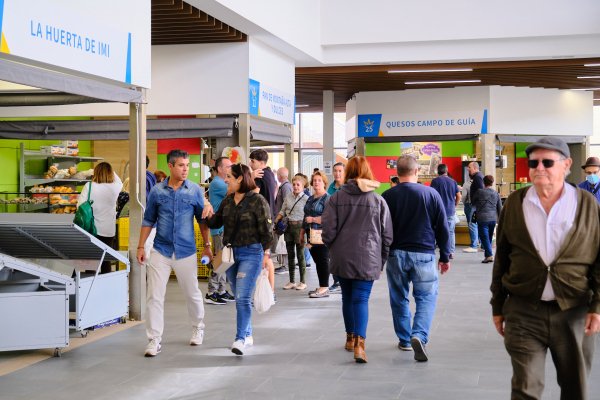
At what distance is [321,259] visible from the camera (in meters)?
9.22

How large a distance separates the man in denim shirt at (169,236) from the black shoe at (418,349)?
1.84m

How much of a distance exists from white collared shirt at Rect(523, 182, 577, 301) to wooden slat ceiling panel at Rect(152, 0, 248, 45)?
266 inches

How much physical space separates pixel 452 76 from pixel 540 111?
9.62ft

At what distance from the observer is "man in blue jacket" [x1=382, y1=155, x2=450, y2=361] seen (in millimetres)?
6043

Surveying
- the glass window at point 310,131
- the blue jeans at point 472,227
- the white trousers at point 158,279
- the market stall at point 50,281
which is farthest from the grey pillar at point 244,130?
the glass window at point 310,131

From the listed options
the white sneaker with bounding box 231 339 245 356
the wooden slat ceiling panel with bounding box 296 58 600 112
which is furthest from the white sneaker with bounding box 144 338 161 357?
the wooden slat ceiling panel with bounding box 296 58 600 112

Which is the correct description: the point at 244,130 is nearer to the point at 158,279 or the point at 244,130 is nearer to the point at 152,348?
the point at 158,279

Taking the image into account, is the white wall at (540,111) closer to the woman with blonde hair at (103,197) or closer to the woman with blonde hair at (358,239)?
the woman with blonde hair at (103,197)

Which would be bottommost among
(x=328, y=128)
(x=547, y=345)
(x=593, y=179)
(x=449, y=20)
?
(x=547, y=345)

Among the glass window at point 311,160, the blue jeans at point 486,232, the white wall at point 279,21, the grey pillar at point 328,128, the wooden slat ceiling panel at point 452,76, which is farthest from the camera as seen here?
the glass window at point 311,160

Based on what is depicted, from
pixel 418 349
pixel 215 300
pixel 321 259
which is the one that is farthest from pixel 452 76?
pixel 418 349

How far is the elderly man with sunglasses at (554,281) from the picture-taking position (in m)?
3.34

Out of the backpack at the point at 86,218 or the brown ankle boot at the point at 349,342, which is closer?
the brown ankle boot at the point at 349,342

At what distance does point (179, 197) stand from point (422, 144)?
14088 mm
